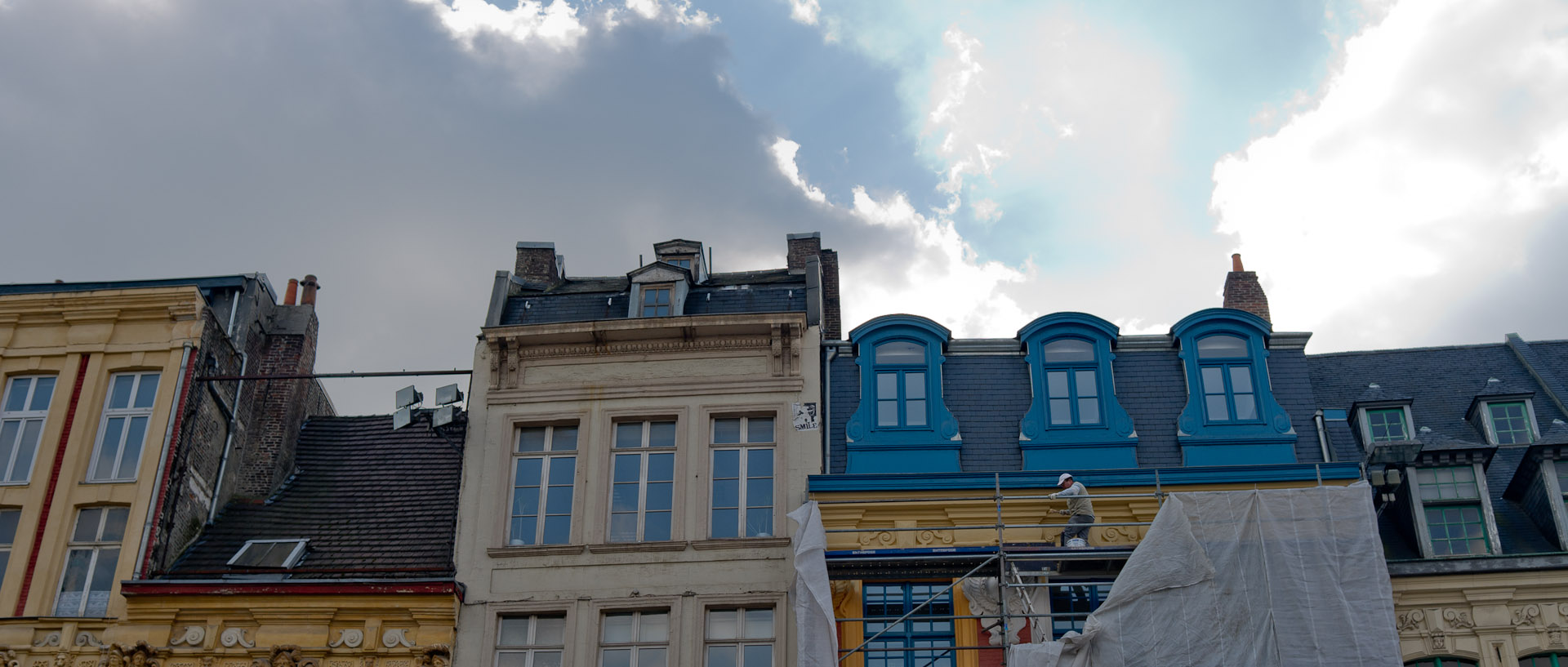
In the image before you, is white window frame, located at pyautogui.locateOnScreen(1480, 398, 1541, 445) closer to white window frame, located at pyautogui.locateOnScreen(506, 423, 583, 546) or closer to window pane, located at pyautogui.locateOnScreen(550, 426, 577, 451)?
white window frame, located at pyautogui.locateOnScreen(506, 423, 583, 546)

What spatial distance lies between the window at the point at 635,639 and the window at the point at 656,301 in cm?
529

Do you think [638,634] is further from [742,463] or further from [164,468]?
[164,468]

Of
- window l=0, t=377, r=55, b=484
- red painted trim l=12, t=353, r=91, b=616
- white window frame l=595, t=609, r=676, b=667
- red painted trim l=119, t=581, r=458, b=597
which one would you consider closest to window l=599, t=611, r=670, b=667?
white window frame l=595, t=609, r=676, b=667

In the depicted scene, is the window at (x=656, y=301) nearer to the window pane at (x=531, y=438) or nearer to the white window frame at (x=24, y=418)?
the window pane at (x=531, y=438)

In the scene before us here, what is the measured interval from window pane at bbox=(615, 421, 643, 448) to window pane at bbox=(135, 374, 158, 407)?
7.61 meters

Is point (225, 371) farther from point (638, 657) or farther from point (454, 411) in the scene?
point (638, 657)

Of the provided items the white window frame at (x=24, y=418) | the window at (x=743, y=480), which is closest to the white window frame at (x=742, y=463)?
the window at (x=743, y=480)

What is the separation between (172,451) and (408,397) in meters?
3.69

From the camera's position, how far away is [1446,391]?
23.2 meters

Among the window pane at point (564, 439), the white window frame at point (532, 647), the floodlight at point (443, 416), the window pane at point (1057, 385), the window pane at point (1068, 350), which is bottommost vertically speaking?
the white window frame at point (532, 647)

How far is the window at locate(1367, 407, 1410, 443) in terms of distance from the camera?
Answer: 2177 centimetres

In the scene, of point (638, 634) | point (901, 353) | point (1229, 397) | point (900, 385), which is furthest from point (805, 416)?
point (1229, 397)

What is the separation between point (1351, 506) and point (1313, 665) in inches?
89.9

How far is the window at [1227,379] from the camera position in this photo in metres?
21.1
